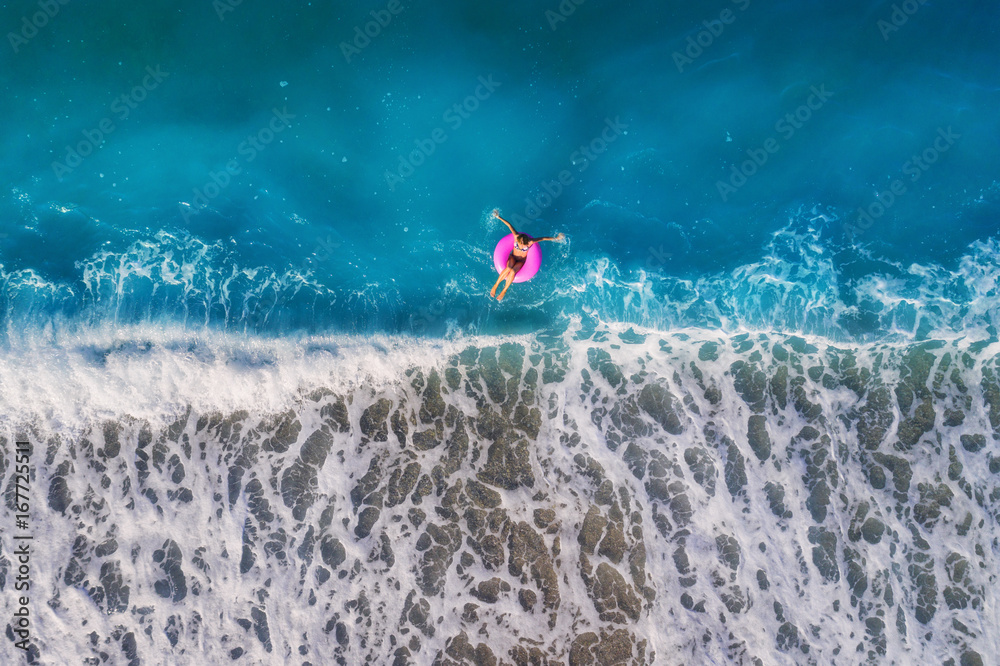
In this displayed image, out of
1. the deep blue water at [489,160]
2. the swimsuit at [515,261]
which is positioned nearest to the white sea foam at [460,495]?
the deep blue water at [489,160]

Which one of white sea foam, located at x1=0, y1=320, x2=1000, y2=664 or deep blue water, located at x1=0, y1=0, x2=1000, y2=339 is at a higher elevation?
deep blue water, located at x1=0, y1=0, x2=1000, y2=339

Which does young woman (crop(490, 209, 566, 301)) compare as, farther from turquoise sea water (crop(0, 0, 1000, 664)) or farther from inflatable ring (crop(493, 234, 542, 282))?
turquoise sea water (crop(0, 0, 1000, 664))

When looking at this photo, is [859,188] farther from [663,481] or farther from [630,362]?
[663,481]

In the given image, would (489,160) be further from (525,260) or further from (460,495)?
(460,495)

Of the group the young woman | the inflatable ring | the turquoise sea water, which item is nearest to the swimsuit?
the young woman

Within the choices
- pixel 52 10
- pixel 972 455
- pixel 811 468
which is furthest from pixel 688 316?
pixel 52 10

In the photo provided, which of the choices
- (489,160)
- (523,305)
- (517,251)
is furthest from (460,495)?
(489,160)

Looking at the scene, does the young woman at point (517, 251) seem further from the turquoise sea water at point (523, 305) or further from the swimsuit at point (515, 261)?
the turquoise sea water at point (523, 305)
